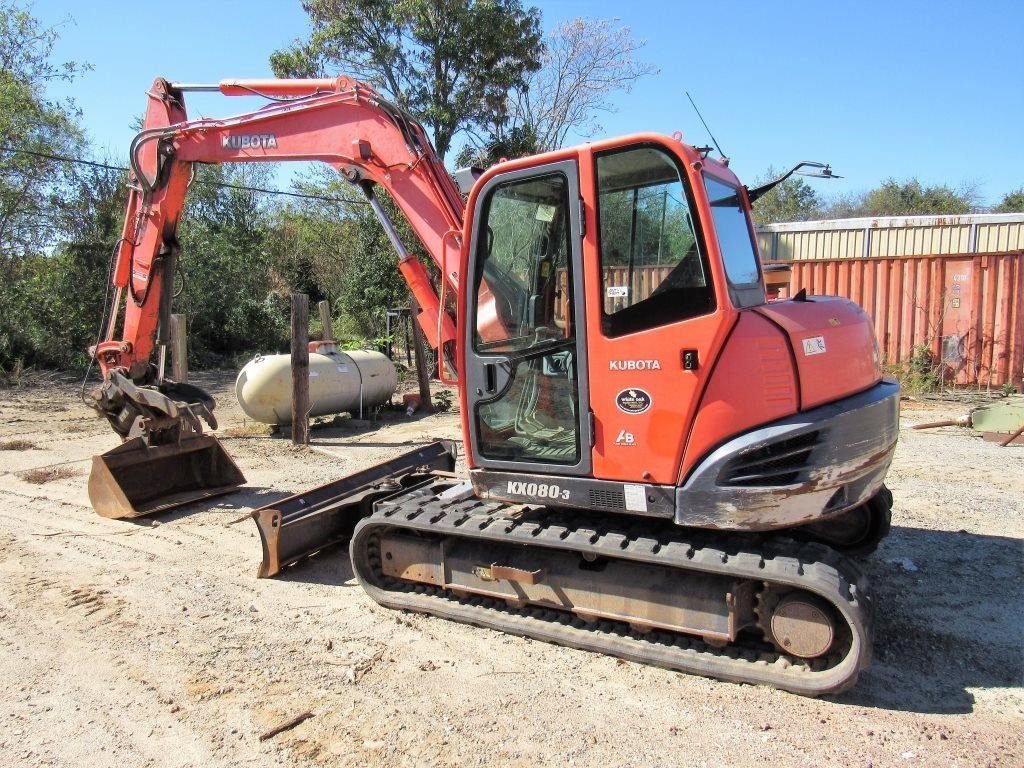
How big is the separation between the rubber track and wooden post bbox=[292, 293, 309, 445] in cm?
551

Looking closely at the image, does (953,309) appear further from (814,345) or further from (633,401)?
(633,401)

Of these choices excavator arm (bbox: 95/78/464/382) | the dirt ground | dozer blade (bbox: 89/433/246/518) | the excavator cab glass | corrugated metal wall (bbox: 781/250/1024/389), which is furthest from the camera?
corrugated metal wall (bbox: 781/250/1024/389)

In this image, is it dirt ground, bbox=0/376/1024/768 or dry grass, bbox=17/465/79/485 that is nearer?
dirt ground, bbox=0/376/1024/768

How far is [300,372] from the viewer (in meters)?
9.90

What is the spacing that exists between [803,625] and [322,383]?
8638 millimetres

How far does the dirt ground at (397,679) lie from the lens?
124 inches

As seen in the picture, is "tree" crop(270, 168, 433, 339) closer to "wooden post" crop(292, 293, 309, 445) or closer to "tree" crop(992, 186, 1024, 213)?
"wooden post" crop(292, 293, 309, 445)

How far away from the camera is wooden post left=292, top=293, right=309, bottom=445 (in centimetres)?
981

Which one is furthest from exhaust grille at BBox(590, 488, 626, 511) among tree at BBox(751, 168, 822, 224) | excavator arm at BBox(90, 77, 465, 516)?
tree at BBox(751, 168, 822, 224)

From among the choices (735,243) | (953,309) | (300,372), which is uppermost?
(735,243)

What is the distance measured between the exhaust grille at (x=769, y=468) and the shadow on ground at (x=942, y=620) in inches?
42.6

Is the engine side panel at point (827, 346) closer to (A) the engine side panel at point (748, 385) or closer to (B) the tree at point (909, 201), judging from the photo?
(A) the engine side panel at point (748, 385)

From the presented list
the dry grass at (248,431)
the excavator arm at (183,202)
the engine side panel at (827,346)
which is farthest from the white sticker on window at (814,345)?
the dry grass at (248,431)

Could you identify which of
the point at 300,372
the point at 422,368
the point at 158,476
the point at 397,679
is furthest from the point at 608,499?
the point at 422,368
